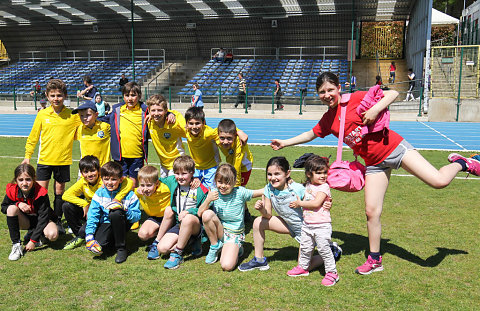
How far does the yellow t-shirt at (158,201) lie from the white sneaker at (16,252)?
135 centimetres

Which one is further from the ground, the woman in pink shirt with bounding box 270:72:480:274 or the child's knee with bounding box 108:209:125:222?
the woman in pink shirt with bounding box 270:72:480:274

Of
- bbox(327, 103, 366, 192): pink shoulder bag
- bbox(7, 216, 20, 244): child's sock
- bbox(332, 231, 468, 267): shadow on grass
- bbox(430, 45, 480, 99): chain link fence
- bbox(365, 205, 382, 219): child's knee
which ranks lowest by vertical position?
bbox(332, 231, 468, 267): shadow on grass

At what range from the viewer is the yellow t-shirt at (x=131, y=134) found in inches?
226

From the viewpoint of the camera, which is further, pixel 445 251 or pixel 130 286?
pixel 445 251

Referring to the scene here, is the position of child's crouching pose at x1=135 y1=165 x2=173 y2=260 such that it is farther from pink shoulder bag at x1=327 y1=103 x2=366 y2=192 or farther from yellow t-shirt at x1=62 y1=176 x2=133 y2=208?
pink shoulder bag at x1=327 y1=103 x2=366 y2=192

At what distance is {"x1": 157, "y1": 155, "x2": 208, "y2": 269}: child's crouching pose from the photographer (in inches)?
174

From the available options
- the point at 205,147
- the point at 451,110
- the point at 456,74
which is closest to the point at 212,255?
the point at 205,147

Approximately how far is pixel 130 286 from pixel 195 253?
928mm

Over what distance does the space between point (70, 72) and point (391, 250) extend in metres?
33.4

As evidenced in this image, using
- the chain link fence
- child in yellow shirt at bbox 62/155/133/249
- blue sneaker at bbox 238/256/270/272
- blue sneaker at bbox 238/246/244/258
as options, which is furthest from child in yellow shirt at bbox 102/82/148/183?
the chain link fence

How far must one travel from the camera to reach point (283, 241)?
16.6ft

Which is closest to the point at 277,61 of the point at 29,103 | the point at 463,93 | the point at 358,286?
the point at 463,93

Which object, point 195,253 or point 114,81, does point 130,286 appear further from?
point 114,81

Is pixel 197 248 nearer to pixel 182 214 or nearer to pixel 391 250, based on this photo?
pixel 182 214
